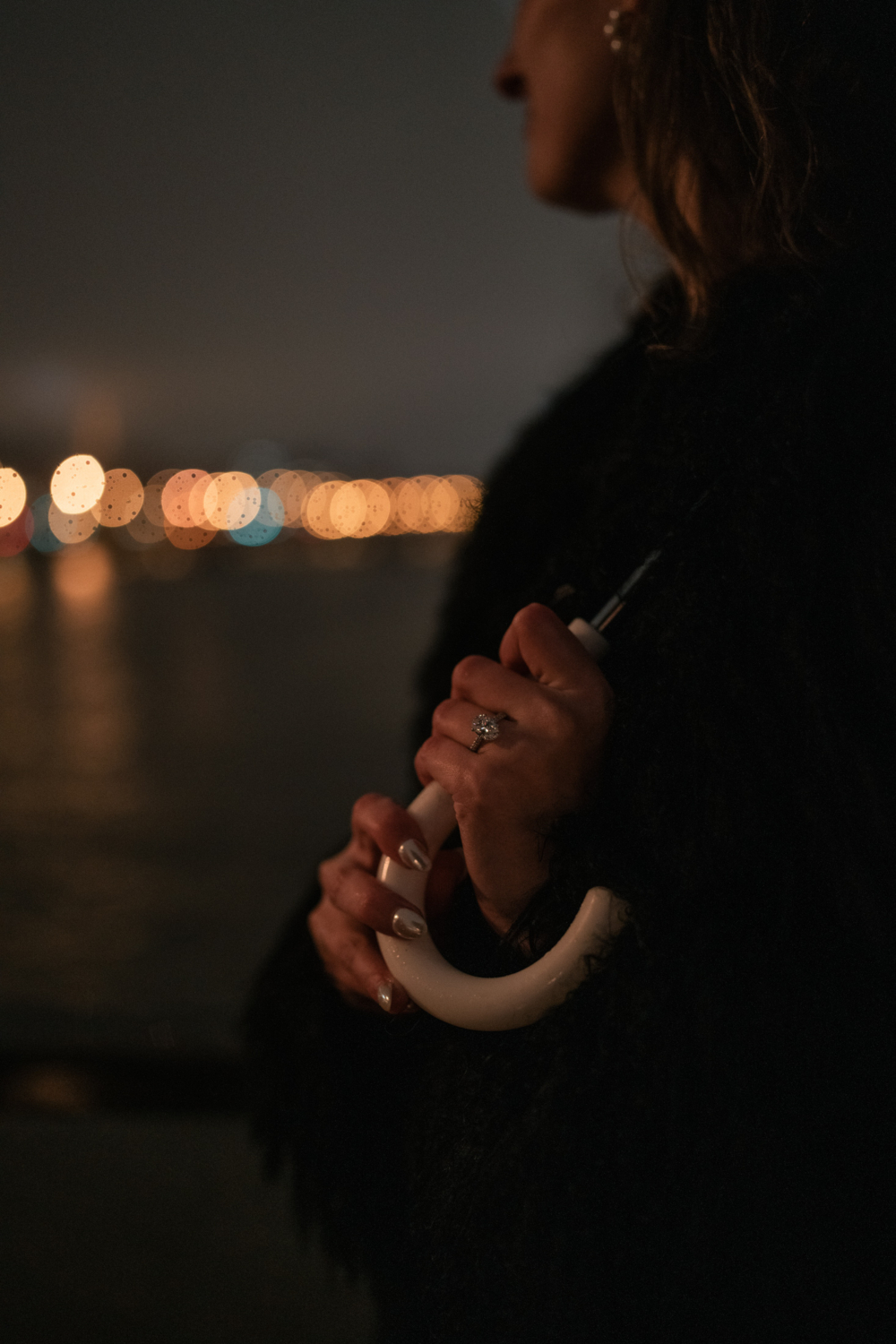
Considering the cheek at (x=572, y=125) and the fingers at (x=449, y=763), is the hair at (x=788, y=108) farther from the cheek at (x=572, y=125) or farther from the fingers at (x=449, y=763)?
the fingers at (x=449, y=763)

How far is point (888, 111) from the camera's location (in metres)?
0.67

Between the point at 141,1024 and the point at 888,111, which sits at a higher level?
the point at 888,111

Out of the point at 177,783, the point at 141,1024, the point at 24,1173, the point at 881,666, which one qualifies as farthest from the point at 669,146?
the point at 177,783

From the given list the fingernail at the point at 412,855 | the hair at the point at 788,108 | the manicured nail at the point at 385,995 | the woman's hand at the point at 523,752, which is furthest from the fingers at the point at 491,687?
the hair at the point at 788,108

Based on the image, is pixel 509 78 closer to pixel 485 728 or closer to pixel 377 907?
pixel 485 728

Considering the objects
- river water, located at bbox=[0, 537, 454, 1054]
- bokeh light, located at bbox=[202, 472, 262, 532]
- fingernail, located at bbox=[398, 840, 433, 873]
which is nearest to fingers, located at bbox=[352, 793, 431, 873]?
fingernail, located at bbox=[398, 840, 433, 873]

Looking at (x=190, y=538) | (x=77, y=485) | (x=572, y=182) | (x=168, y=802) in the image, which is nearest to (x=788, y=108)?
(x=572, y=182)

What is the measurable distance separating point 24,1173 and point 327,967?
125 centimetres

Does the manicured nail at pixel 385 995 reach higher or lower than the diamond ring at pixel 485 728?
lower

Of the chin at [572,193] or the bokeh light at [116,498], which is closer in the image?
the chin at [572,193]

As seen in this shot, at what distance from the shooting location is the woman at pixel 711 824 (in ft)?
1.86

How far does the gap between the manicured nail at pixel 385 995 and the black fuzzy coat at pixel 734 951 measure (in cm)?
8

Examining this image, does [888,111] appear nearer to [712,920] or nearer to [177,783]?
[712,920]

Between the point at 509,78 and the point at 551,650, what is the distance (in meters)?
0.69
